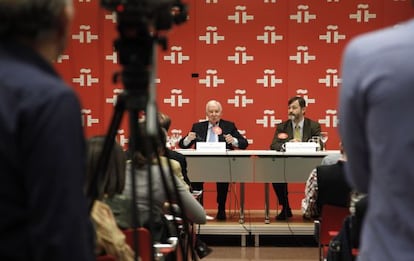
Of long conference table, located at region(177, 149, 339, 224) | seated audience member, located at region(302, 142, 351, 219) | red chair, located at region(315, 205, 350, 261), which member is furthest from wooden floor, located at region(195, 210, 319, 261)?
seated audience member, located at region(302, 142, 351, 219)

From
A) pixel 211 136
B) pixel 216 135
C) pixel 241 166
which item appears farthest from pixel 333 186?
pixel 211 136

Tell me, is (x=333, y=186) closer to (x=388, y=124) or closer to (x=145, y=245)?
(x=145, y=245)

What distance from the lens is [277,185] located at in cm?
850

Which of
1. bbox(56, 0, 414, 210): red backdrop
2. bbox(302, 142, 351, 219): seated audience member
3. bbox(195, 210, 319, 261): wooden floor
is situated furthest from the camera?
bbox(56, 0, 414, 210): red backdrop

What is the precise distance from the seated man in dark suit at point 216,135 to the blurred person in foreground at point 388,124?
6.78 metres

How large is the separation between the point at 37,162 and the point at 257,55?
8.44 meters

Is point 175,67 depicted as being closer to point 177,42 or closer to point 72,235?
point 177,42

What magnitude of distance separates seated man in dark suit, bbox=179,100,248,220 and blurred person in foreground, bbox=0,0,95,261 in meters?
6.79

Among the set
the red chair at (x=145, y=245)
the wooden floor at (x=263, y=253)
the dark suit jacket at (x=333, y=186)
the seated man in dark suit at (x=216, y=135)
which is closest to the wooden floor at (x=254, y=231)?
the wooden floor at (x=263, y=253)

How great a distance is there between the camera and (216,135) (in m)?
8.51

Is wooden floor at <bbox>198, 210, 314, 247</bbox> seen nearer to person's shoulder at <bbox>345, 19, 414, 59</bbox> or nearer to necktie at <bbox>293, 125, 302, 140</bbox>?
necktie at <bbox>293, 125, 302, 140</bbox>

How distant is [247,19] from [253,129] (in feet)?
4.93

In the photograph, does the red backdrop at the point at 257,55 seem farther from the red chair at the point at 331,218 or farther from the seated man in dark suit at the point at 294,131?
the red chair at the point at 331,218

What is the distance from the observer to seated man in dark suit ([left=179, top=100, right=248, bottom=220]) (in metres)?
8.31
